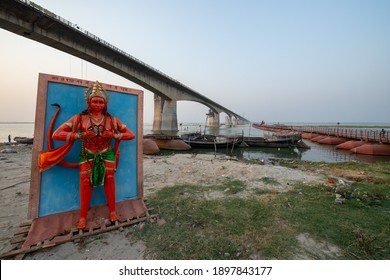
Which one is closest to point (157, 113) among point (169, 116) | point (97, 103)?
point (169, 116)

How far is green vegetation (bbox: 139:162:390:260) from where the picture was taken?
2582 millimetres

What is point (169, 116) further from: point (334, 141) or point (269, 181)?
point (269, 181)

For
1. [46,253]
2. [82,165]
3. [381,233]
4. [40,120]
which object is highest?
[40,120]

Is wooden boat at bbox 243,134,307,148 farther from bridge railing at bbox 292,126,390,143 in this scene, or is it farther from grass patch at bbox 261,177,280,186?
grass patch at bbox 261,177,280,186

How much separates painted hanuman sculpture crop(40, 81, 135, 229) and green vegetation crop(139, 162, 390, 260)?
1173mm

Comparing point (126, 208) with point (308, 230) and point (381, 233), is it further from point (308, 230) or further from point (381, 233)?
point (381, 233)

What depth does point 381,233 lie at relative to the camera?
9.94ft

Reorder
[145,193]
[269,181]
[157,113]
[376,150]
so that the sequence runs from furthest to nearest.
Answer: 1. [157,113]
2. [376,150]
3. [269,181]
4. [145,193]

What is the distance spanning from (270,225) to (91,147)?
11.7ft

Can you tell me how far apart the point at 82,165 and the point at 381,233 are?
5283mm

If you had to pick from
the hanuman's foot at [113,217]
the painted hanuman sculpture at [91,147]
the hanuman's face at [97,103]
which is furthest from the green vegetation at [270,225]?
the hanuman's face at [97,103]

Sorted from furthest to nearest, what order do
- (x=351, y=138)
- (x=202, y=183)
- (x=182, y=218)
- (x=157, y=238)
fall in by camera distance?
(x=351, y=138) → (x=202, y=183) → (x=182, y=218) → (x=157, y=238)

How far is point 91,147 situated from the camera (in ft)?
10.2
